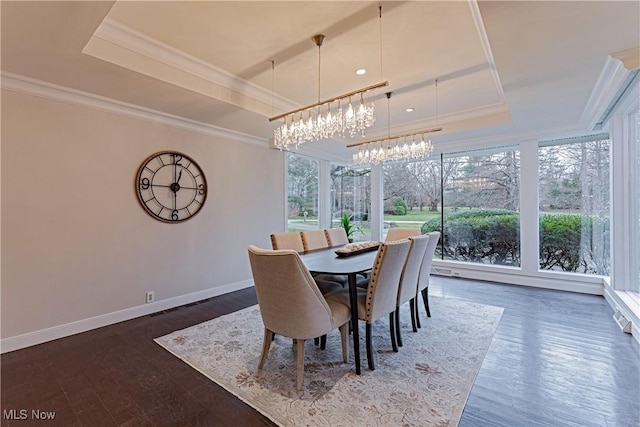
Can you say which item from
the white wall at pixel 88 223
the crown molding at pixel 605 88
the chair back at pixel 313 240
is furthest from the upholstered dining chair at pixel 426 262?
the white wall at pixel 88 223

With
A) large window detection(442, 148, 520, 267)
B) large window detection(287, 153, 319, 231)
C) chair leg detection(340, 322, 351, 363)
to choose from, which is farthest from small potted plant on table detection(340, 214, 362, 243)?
chair leg detection(340, 322, 351, 363)

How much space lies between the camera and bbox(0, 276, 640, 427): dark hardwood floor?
178 cm

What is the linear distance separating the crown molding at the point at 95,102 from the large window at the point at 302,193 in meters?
1.61

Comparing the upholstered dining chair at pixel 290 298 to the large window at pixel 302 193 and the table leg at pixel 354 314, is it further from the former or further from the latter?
the large window at pixel 302 193

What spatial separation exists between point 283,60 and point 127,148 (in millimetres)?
2088

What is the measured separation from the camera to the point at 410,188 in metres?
6.07

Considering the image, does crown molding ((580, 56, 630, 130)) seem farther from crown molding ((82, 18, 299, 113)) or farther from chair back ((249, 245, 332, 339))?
crown molding ((82, 18, 299, 113))

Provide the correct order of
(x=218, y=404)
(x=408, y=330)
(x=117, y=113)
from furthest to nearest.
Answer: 1. (x=117, y=113)
2. (x=408, y=330)
3. (x=218, y=404)

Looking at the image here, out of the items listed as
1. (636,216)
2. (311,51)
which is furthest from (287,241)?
(636,216)

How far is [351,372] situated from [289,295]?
0.88 metres

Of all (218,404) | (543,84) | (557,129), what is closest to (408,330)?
(218,404)

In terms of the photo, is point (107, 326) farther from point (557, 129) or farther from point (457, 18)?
point (557, 129)

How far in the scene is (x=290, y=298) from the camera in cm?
196

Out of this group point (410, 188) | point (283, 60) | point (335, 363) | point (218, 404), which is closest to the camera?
point (218, 404)
